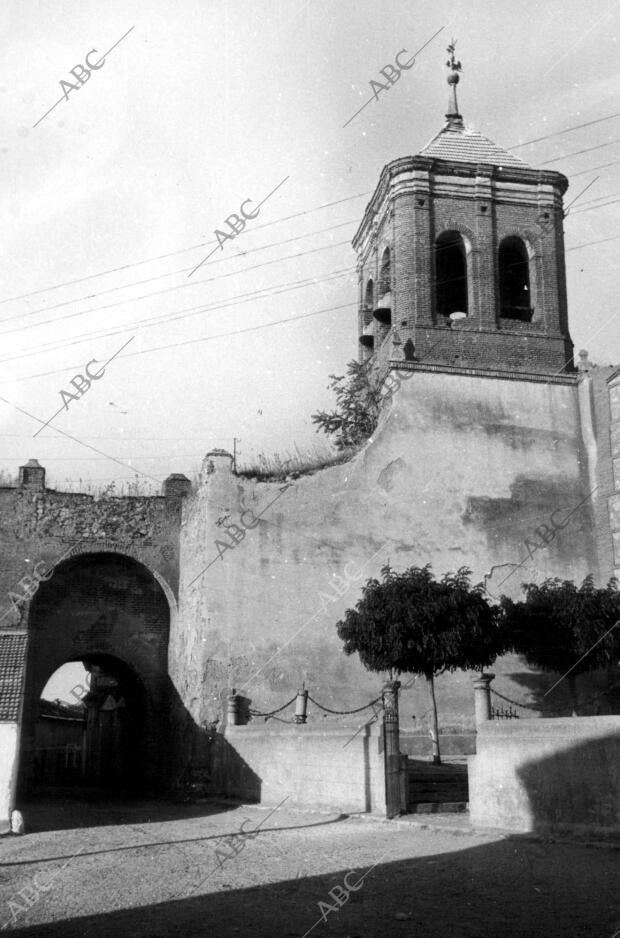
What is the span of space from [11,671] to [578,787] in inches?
348

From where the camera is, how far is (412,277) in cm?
2102

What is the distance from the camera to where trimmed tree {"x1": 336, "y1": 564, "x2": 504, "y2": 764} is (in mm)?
15430

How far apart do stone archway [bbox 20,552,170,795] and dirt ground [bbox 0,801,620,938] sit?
7.56m

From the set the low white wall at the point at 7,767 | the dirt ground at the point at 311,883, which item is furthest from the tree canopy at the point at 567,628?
the low white wall at the point at 7,767

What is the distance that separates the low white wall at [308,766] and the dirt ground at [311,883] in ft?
2.38

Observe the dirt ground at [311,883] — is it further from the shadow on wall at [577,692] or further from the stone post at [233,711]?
the shadow on wall at [577,692]

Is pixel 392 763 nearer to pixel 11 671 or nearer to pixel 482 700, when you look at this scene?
pixel 482 700

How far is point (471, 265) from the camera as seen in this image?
843 inches

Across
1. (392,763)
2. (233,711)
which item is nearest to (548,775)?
(392,763)

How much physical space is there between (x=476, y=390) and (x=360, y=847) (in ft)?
39.1

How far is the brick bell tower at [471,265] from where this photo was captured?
20922 millimetres

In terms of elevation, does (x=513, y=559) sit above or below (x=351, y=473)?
below

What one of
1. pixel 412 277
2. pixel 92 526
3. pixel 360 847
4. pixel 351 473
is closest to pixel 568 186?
pixel 412 277

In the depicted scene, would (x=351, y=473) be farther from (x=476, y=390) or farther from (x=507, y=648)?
(x=507, y=648)
